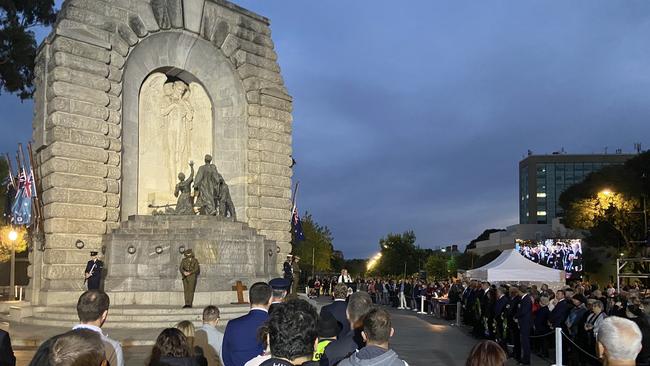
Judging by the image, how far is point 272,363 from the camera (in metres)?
3.87

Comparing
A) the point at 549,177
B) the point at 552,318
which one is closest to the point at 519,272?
the point at 552,318

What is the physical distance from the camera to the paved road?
12.4 meters

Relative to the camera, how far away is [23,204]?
20.2 meters

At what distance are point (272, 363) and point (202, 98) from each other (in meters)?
22.8

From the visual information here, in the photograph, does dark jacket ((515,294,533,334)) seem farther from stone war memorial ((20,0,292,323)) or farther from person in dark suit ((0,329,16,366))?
person in dark suit ((0,329,16,366))

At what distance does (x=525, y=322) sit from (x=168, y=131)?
16.0 metres

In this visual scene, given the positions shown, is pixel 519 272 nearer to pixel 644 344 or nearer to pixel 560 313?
pixel 560 313

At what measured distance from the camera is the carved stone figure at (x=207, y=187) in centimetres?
2120

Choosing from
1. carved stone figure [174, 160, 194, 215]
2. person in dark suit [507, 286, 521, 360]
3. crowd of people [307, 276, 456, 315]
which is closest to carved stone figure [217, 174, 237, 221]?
carved stone figure [174, 160, 194, 215]

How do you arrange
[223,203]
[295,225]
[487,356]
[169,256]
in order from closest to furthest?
[487,356] → [169,256] → [223,203] → [295,225]

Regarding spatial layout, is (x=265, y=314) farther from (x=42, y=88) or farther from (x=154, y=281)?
(x=42, y=88)

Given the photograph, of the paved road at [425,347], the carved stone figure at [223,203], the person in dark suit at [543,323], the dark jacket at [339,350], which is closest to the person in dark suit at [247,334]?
the dark jacket at [339,350]

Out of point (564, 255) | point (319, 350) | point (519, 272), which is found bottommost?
point (564, 255)

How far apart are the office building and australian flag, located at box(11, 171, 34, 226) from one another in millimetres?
113206
